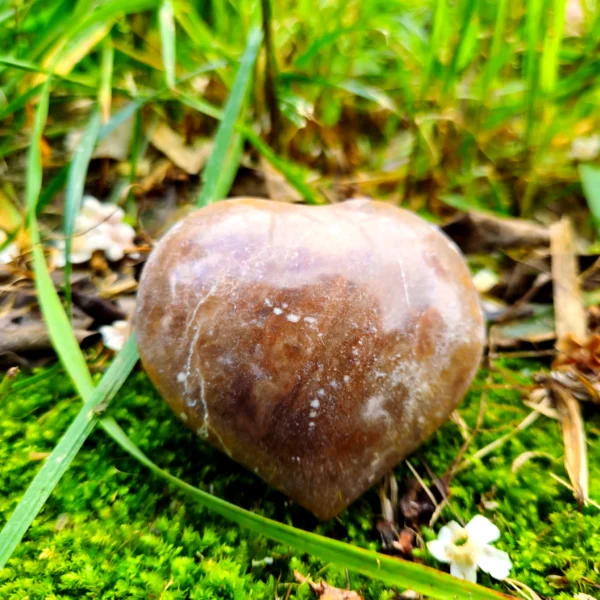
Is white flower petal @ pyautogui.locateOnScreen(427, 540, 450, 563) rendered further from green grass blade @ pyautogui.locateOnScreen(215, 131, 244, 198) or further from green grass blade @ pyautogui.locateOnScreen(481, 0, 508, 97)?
green grass blade @ pyautogui.locateOnScreen(481, 0, 508, 97)

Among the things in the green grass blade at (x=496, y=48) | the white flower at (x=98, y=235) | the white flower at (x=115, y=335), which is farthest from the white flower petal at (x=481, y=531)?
the green grass blade at (x=496, y=48)

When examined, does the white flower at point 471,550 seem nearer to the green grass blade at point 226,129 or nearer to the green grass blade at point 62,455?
the green grass blade at point 62,455

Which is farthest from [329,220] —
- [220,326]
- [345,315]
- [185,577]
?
[185,577]

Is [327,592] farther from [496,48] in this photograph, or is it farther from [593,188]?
[496,48]

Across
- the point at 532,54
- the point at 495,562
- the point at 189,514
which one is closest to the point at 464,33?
the point at 532,54

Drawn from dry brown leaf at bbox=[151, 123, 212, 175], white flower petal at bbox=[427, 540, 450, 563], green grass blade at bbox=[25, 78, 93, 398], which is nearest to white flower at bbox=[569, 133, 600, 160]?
dry brown leaf at bbox=[151, 123, 212, 175]
